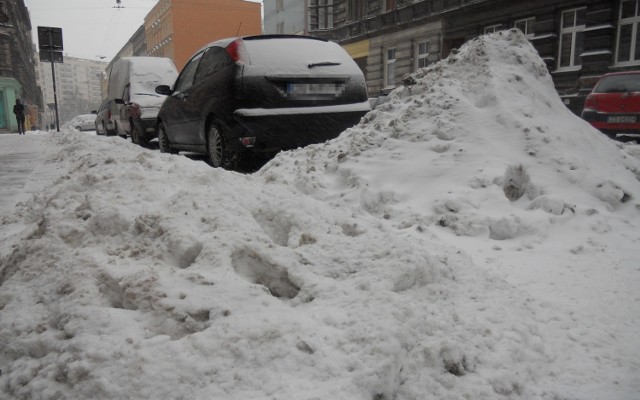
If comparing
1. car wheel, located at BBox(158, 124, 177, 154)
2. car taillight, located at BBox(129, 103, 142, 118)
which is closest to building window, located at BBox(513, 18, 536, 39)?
car taillight, located at BBox(129, 103, 142, 118)

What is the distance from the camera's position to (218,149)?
538 centimetres

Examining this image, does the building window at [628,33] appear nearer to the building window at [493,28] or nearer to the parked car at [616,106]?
the building window at [493,28]

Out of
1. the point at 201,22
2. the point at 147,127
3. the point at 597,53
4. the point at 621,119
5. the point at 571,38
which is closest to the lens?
the point at 621,119

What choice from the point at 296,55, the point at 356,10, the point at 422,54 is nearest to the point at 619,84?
the point at 296,55

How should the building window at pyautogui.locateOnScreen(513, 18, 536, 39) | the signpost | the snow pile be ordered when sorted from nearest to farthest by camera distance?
the snow pile → the signpost → the building window at pyautogui.locateOnScreen(513, 18, 536, 39)

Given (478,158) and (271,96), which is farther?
→ (271,96)

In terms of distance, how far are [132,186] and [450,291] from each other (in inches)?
80.7

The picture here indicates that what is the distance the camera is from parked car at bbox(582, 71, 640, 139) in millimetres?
8883

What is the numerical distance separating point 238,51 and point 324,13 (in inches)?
1078

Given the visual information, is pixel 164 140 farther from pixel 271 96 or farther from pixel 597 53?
pixel 597 53

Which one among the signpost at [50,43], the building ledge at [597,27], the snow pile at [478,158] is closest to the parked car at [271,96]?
the snow pile at [478,158]

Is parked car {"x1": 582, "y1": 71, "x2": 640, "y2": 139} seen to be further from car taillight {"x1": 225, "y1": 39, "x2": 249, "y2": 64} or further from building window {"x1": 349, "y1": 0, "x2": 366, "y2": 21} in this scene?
building window {"x1": 349, "y1": 0, "x2": 366, "y2": 21}

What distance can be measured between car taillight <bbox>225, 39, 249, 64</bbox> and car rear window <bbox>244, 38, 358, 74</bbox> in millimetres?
49

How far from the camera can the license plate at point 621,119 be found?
8882 mm
